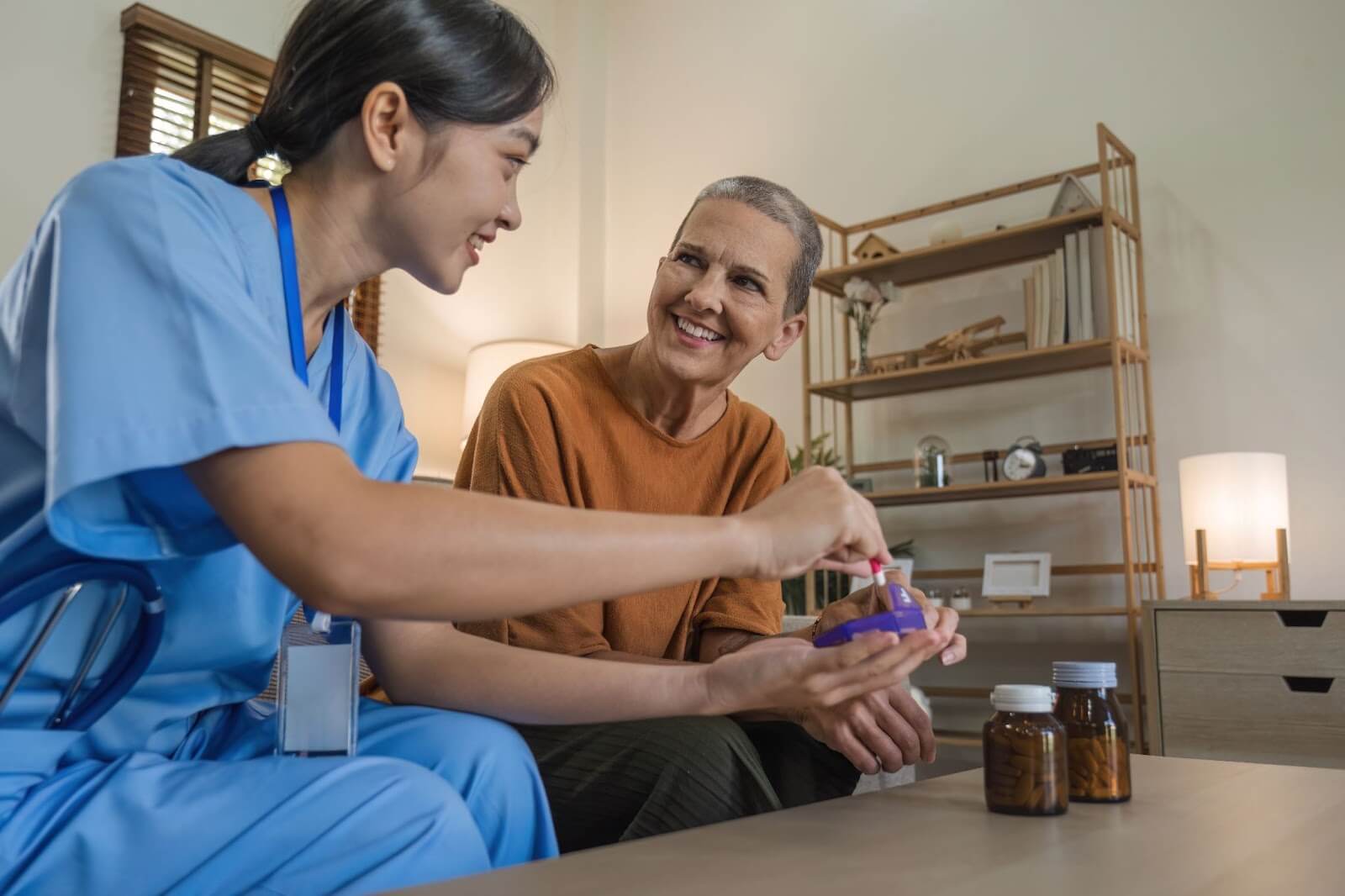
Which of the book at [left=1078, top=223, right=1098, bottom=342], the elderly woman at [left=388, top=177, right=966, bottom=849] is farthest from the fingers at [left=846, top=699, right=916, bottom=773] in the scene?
the book at [left=1078, top=223, right=1098, bottom=342]

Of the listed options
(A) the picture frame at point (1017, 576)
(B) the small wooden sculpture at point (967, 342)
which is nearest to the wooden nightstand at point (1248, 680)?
(A) the picture frame at point (1017, 576)

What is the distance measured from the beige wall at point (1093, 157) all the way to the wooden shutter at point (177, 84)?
1858mm

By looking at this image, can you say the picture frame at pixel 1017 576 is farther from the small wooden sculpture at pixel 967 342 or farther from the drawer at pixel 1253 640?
the small wooden sculpture at pixel 967 342

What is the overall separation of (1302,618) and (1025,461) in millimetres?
909

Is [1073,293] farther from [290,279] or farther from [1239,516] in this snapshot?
[290,279]

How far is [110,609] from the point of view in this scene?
0.81 meters

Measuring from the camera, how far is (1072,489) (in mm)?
3322

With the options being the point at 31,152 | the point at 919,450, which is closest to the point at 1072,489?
the point at 919,450

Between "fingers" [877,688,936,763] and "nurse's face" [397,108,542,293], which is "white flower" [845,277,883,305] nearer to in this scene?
"fingers" [877,688,936,763]

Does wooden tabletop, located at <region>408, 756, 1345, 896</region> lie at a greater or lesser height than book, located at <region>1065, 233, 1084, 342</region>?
lesser

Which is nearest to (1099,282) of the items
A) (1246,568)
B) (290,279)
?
(1246,568)

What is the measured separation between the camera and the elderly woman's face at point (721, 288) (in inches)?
62.7

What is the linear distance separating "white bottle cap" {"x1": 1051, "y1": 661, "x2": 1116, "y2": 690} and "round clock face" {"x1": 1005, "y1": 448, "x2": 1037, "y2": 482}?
7.56ft

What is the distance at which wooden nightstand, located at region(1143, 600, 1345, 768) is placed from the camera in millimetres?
2529
